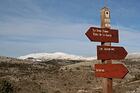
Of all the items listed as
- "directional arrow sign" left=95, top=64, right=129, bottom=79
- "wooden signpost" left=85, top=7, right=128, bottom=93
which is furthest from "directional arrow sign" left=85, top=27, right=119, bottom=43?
"directional arrow sign" left=95, top=64, right=129, bottom=79

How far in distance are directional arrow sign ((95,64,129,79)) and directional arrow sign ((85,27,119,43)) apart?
3.01 ft

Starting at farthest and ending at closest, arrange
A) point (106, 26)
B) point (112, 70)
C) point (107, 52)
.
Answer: point (106, 26) → point (107, 52) → point (112, 70)

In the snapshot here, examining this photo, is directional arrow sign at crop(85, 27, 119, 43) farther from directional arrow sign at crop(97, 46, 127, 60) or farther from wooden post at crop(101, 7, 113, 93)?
directional arrow sign at crop(97, 46, 127, 60)

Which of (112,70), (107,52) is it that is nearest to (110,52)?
(107,52)

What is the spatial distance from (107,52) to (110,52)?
14 cm

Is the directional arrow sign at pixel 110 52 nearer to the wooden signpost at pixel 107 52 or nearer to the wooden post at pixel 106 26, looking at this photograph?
the wooden signpost at pixel 107 52

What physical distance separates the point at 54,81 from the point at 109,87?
23.6 m

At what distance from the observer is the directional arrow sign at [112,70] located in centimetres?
933

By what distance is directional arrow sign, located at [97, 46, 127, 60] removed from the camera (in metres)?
9.45

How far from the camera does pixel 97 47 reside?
942 cm

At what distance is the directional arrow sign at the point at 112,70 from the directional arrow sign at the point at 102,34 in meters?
0.92

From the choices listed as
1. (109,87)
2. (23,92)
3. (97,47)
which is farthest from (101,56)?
(23,92)

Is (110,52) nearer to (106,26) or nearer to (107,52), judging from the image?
(107,52)

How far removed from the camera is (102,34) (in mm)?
9641
